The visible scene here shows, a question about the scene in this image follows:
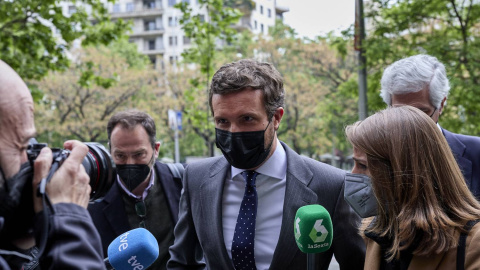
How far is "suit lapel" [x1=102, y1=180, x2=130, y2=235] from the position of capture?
3.98m

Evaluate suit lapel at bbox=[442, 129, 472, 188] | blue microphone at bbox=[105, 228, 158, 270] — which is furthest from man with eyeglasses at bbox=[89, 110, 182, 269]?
suit lapel at bbox=[442, 129, 472, 188]

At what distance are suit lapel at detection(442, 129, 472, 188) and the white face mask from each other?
816mm

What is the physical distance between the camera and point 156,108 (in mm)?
33438

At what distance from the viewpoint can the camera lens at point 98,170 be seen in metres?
2.16

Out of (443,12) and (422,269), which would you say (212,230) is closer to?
(422,269)

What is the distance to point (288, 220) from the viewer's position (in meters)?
2.87

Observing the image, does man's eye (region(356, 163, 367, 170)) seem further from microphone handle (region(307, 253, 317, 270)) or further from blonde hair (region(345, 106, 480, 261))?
microphone handle (region(307, 253, 317, 270))

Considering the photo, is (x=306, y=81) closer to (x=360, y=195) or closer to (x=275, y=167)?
(x=275, y=167)

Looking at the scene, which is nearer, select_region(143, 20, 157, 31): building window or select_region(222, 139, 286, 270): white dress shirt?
select_region(222, 139, 286, 270): white dress shirt

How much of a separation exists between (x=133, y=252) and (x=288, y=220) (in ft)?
2.81

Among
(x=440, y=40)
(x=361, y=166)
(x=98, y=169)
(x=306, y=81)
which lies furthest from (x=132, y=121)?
(x=306, y=81)

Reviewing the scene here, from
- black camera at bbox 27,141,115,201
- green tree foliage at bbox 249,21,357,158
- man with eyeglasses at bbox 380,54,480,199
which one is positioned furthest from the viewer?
green tree foliage at bbox 249,21,357,158

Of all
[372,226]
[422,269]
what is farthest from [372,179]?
[422,269]

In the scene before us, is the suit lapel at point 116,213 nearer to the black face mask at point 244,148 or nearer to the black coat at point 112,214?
the black coat at point 112,214
